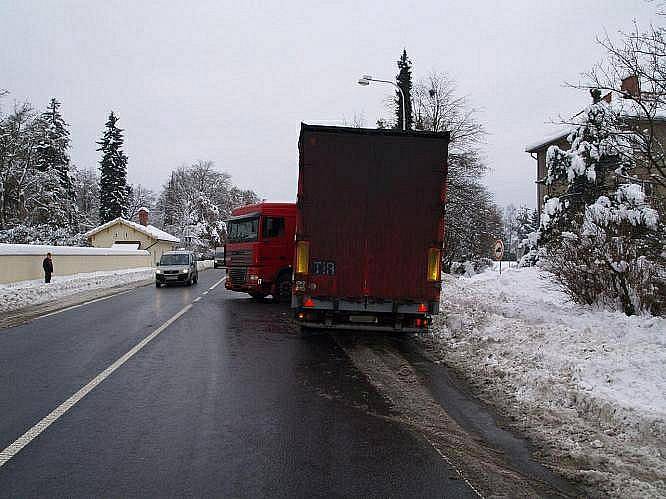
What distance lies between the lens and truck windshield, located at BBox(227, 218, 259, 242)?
62.2 ft

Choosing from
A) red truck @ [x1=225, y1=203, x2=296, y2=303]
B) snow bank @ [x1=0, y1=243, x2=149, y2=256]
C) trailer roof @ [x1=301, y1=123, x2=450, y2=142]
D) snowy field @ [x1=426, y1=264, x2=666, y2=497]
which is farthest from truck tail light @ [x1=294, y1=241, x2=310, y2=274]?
snow bank @ [x1=0, y1=243, x2=149, y2=256]

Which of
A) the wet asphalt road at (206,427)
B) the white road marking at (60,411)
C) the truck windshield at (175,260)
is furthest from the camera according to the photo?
the truck windshield at (175,260)

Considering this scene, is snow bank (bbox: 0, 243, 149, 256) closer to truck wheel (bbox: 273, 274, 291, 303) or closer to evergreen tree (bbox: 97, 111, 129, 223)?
truck wheel (bbox: 273, 274, 291, 303)

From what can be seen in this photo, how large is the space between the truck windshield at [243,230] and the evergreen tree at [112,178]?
5827 centimetres

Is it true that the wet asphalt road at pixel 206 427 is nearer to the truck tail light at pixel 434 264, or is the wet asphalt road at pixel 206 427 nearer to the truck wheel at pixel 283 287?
the truck tail light at pixel 434 264

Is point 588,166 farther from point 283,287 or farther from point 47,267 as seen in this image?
point 47,267

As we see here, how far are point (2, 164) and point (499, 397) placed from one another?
44.6 meters

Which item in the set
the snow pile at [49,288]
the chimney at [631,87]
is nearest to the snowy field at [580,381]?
the chimney at [631,87]

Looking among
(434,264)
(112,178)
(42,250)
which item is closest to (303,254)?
(434,264)

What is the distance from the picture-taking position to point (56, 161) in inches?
2231

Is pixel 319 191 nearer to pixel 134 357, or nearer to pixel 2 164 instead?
pixel 134 357

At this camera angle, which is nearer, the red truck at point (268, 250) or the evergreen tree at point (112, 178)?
the red truck at point (268, 250)

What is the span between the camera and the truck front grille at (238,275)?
1928 centimetres

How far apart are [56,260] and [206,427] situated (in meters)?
28.3
